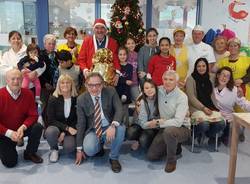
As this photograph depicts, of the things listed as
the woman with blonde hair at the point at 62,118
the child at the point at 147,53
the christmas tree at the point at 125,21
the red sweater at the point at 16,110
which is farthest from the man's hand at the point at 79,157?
the christmas tree at the point at 125,21

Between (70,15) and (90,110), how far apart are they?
13.1 ft

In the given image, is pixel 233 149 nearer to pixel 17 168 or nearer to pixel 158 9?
pixel 17 168

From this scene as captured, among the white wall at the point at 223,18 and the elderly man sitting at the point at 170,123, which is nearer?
the elderly man sitting at the point at 170,123

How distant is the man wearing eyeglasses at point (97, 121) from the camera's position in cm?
290

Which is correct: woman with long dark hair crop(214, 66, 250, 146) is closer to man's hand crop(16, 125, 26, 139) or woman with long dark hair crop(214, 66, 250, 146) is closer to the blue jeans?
the blue jeans

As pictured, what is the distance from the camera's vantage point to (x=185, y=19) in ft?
22.0

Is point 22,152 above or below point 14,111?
below

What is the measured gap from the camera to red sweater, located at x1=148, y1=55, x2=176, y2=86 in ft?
12.1

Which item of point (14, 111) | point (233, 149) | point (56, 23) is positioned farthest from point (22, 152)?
point (56, 23)

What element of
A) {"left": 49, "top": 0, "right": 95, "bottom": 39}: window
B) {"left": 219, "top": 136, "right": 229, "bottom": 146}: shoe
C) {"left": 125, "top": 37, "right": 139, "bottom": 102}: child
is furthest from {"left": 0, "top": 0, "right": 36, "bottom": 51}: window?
{"left": 219, "top": 136, "right": 229, "bottom": 146}: shoe

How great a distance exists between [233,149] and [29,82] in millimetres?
2410

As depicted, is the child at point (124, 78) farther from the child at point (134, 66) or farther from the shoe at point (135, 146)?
the shoe at point (135, 146)

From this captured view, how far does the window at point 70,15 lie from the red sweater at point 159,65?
10.3ft

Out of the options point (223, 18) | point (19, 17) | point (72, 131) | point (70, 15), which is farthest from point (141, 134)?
point (19, 17)
